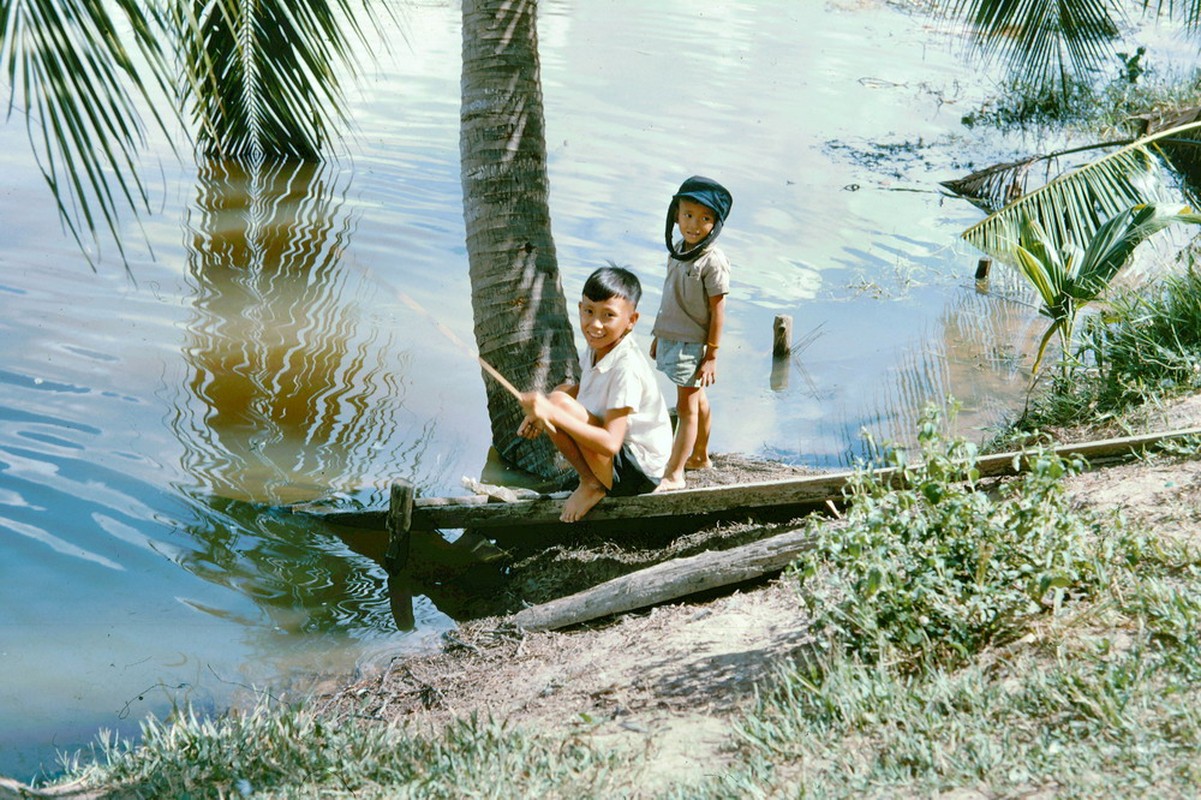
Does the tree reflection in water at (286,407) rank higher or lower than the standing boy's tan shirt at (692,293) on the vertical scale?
lower

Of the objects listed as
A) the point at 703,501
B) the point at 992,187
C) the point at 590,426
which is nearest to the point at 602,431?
the point at 590,426

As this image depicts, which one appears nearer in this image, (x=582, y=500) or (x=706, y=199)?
(x=582, y=500)

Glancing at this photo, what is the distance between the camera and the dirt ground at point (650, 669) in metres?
3.52

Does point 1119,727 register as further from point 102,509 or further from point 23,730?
point 102,509

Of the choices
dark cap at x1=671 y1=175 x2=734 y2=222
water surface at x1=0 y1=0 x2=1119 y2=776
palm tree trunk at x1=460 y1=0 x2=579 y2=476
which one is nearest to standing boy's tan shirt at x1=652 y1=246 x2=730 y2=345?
dark cap at x1=671 y1=175 x2=734 y2=222

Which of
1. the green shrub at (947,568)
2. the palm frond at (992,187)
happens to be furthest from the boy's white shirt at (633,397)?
the palm frond at (992,187)

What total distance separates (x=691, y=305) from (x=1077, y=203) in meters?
3.55

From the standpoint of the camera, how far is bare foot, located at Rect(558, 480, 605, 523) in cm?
520

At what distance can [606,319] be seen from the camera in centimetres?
494

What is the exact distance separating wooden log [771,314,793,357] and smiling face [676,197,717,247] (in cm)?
349

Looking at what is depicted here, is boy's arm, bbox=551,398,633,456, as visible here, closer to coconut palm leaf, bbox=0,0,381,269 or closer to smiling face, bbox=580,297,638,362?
smiling face, bbox=580,297,638,362

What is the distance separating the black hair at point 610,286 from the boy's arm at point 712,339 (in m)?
0.70

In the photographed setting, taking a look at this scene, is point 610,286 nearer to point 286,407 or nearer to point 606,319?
point 606,319

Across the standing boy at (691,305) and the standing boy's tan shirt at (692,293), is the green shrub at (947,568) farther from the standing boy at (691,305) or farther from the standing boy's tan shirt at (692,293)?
the standing boy's tan shirt at (692,293)
